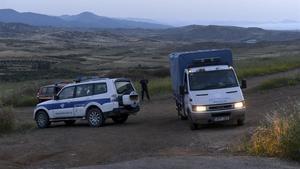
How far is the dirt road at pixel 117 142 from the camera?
15.2 meters

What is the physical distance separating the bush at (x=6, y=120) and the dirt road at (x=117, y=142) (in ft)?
3.01

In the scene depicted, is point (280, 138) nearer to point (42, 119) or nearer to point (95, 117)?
point (95, 117)

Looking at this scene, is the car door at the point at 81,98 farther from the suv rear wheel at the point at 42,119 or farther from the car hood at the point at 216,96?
the car hood at the point at 216,96

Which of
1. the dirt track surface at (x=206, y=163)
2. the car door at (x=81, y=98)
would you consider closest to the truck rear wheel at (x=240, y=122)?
the car door at (x=81, y=98)

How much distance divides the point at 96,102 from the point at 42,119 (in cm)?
303

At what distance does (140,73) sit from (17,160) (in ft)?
146

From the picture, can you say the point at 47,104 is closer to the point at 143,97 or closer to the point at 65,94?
the point at 65,94

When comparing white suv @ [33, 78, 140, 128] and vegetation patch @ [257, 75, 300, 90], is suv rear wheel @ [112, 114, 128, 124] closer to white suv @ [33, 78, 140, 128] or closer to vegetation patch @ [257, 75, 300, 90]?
white suv @ [33, 78, 140, 128]

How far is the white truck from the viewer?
19.8 m

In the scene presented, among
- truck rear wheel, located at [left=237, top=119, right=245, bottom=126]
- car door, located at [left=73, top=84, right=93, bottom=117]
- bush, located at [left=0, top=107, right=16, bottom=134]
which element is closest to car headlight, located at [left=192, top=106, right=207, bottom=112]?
truck rear wheel, located at [left=237, top=119, right=245, bottom=126]

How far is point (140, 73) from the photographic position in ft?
198

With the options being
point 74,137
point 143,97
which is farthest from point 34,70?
point 74,137

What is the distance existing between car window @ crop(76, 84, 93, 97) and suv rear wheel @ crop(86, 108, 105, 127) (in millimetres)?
661

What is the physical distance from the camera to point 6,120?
2389cm
